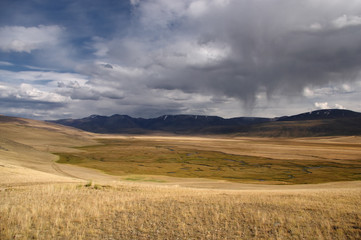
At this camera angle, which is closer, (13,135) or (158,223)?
(158,223)

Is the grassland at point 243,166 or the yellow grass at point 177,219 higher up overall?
the yellow grass at point 177,219

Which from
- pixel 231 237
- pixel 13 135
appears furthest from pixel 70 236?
pixel 13 135

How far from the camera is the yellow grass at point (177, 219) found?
12391mm

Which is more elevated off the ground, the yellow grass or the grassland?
the yellow grass

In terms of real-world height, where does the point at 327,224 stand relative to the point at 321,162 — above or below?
above

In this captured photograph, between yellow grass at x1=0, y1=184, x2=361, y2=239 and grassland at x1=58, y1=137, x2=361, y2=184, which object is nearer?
yellow grass at x1=0, y1=184, x2=361, y2=239

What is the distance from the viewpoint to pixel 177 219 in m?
14.5

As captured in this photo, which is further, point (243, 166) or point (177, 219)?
point (243, 166)

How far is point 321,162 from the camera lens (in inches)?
4163

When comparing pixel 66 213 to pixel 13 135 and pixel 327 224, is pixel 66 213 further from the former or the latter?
pixel 13 135

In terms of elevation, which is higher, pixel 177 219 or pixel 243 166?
pixel 177 219

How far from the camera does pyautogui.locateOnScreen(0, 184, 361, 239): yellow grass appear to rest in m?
12.4

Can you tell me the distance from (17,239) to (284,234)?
13079 mm

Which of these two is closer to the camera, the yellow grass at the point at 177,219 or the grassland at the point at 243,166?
the yellow grass at the point at 177,219
